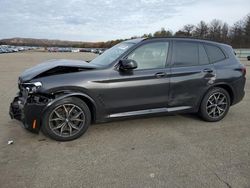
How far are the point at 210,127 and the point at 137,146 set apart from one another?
5.79ft

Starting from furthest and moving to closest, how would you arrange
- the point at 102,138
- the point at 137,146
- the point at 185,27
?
the point at 185,27 → the point at 102,138 → the point at 137,146

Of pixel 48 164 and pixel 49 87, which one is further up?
pixel 49 87

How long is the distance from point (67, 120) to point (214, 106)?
9.87 ft

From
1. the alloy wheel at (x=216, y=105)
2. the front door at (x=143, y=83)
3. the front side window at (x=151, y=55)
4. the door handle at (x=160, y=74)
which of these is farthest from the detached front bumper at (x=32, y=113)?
the alloy wheel at (x=216, y=105)

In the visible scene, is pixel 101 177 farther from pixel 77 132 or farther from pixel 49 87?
pixel 49 87

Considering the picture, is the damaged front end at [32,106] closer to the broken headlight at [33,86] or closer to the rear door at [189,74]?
the broken headlight at [33,86]

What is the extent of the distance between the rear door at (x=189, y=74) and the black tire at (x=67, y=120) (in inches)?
65.8

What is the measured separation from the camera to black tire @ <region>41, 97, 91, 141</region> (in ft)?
14.1

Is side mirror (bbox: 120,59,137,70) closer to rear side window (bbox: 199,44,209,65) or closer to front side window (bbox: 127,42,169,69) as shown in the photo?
front side window (bbox: 127,42,169,69)

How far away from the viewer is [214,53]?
5602mm

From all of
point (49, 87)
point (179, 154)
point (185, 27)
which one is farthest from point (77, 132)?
point (185, 27)

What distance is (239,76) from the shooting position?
575 cm

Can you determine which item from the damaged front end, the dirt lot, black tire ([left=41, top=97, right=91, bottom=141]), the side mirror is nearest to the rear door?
the dirt lot

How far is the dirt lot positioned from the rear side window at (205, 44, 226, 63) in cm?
132
